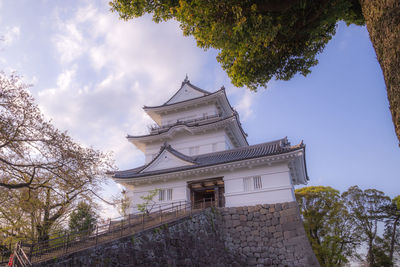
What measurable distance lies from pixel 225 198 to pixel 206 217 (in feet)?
8.78

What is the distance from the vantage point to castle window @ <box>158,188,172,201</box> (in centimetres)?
1837

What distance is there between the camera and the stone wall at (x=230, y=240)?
9.95 metres

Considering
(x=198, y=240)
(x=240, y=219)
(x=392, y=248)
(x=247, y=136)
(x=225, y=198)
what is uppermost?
(x=247, y=136)

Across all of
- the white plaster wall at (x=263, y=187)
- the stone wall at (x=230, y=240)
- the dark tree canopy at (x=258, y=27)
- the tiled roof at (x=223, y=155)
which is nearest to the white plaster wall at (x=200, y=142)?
the tiled roof at (x=223, y=155)

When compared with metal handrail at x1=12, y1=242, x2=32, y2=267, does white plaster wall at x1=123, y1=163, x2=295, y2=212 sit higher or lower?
higher

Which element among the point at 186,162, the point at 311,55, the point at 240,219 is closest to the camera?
the point at 311,55

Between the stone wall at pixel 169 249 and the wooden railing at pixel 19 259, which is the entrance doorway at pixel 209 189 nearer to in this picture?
the stone wall at pixel 169 249

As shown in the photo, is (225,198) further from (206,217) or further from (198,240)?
(198,240)

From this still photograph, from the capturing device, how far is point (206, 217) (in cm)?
1445

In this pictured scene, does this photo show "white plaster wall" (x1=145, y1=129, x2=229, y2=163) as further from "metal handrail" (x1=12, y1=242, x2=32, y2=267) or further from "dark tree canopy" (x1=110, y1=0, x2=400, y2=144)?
"metal handrail" (x1=12, y1=242, x2=32, y2=267)

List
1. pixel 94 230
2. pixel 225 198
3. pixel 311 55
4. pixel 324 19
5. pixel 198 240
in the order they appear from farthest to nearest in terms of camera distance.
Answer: pixel 225 198 → pixel 198 240 → pixel 94 230 → pixel 311 55 → pixel 324 19

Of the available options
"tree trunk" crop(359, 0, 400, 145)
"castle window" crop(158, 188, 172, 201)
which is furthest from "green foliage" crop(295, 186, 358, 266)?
"tree trunk" crop(359, 0, 400, 145)

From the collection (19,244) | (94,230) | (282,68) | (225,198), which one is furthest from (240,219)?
(19,244)

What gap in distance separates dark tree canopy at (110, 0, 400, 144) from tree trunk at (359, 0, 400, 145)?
565mm
